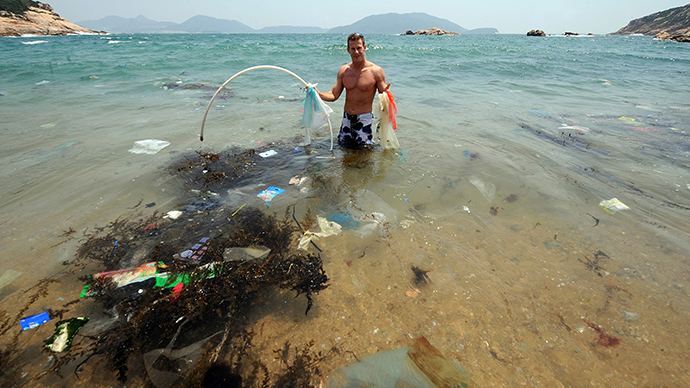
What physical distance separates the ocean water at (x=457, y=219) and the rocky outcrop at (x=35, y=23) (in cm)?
5209

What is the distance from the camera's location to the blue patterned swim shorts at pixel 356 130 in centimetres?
467

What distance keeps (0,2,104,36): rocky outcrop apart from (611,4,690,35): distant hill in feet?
353

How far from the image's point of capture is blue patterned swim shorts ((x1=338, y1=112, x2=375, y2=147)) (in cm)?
467

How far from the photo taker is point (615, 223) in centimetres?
286

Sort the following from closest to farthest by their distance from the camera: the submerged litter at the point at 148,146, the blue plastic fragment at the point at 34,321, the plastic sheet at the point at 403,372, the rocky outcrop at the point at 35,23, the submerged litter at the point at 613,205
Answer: the plastic sheet at the point at 403,372
the blue plastic fragment at the point at 34,321
the submerged litter at the point at 613,205
the submerged litter at the point at 148,146
the rocky outcrop at the point at 35,23

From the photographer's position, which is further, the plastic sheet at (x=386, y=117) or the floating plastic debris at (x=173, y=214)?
the plastic sheet at (x=386, y=117)

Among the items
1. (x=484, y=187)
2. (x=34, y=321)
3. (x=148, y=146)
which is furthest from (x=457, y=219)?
(x=148, y=146)

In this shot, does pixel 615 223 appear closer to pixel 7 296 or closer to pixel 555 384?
pixel 555 384

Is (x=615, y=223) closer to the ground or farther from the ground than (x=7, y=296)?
farther from the ground

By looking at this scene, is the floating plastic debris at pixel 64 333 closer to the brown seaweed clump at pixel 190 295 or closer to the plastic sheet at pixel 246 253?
the brown seaweed clump at pixel 190 295

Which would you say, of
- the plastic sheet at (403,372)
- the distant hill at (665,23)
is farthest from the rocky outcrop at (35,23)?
the distant hill at (665,23)

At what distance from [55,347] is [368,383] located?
1935mm

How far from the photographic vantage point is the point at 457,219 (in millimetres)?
2969

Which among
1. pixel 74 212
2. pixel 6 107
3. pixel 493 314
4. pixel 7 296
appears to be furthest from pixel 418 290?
pixel 6 107
